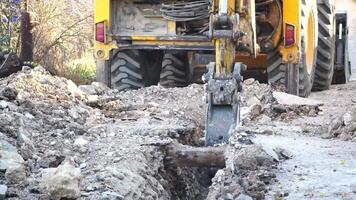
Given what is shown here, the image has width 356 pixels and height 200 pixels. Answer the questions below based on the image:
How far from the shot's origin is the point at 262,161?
5609 millimetres

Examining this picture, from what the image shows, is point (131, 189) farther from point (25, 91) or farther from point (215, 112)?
point (25, 91)

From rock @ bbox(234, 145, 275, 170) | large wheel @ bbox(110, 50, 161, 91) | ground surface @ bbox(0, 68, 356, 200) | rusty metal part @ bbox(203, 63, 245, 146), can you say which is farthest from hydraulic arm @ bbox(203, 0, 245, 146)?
large wheel @ bbox(110, 50, 161, 91)

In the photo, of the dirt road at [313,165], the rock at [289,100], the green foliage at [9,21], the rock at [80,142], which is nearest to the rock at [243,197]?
the dirt road at [313,165]

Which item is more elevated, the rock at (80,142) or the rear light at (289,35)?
the rear light at (289,35)

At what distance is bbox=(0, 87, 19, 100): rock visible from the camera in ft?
24.5

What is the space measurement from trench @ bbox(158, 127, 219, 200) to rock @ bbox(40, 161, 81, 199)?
5.85 ft

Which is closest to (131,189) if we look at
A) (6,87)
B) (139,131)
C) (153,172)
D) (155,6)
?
(153,172)

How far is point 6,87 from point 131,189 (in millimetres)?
2547

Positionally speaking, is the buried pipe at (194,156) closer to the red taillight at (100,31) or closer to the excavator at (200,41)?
the excavator at (200,41)

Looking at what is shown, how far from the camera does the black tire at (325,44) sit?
471 inches

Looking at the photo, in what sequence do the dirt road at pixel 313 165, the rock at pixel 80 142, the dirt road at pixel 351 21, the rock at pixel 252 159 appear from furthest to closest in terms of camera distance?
the dirt road at pixel 351 21 < the rock at pixel 80 142 < the rock at pixel 252 159 < the dirt road at pixel 313 165

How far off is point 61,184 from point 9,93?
2.83m

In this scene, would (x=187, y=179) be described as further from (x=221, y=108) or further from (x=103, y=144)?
(x=103, y=144)

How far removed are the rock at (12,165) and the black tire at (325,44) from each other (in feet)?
23.8
